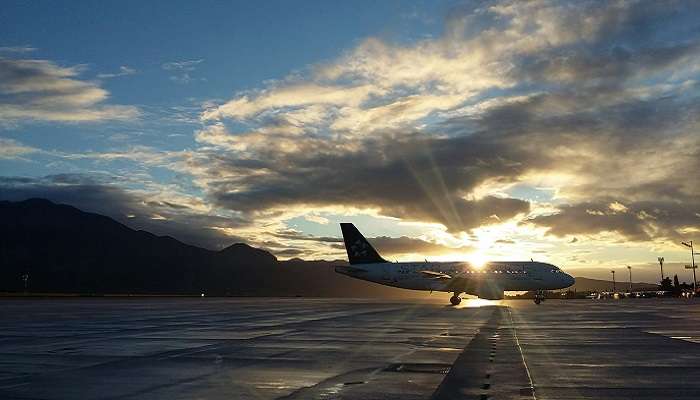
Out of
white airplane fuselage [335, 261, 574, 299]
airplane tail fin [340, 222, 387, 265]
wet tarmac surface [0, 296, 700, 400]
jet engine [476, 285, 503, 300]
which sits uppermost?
airplane tail fin [340, 222, 387, 265]

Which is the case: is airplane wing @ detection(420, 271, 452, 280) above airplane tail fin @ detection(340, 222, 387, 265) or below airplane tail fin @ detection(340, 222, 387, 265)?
below

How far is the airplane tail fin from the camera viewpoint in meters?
101

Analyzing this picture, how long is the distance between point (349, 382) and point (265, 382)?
1587 mm

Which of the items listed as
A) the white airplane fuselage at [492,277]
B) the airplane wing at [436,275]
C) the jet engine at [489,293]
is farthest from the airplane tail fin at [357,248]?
the jet engine at [489,293]

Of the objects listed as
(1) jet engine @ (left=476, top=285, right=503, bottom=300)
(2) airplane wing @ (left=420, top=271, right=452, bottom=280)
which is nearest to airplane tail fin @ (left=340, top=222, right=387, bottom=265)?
(2) airplane wing @ (left=420, top=271, right=452, bottom=280)

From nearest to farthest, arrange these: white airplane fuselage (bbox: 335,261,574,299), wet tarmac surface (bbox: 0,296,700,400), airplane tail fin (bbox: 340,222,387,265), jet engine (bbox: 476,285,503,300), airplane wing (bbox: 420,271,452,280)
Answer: wet tarmac surface (bbox: 0,296,700,400) → jet engine (bbox: 476,285,503,300) → white airplane fuselage (bbox: 335,261,574,299) → airplane wing (bbox: 420,271,452,280) → airplane tail fin (bbox: 340,222,387,265)

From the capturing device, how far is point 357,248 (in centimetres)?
10225

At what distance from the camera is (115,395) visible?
9.77 m

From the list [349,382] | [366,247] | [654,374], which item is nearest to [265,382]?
[349,382]

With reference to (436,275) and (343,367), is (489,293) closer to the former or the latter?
(436,275)

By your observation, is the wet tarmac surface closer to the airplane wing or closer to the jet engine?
the jet engine

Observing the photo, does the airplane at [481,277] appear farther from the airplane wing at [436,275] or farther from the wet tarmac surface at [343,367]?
the wet tarmac surface at [343,367]

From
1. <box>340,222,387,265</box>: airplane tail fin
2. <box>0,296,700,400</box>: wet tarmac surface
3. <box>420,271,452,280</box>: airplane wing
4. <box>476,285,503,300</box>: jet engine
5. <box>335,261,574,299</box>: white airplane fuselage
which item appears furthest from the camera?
<box>340,222,387,265</box>: airplane tail fin

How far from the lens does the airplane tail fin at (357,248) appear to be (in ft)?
330
